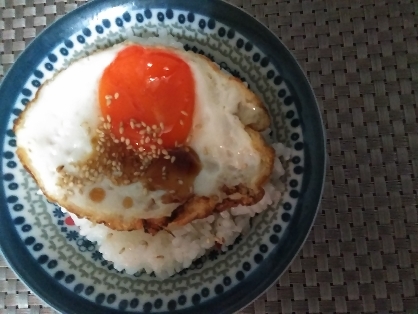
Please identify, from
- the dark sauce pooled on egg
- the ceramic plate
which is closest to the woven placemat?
the ceramic plate

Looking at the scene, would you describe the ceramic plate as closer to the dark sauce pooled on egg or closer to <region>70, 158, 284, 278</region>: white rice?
<region>70, 158, 284, 278</region>: white rice

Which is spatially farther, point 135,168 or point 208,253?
point 208,253

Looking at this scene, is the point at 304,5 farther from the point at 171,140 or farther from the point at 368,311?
the point at 368,311

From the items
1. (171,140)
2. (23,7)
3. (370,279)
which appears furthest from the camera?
(23,7)

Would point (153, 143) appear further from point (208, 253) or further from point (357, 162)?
point (357, 162)

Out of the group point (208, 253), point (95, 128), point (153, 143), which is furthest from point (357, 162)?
point (95, 128)

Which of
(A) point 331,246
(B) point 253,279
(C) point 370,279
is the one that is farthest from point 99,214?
(C) point 370,279
